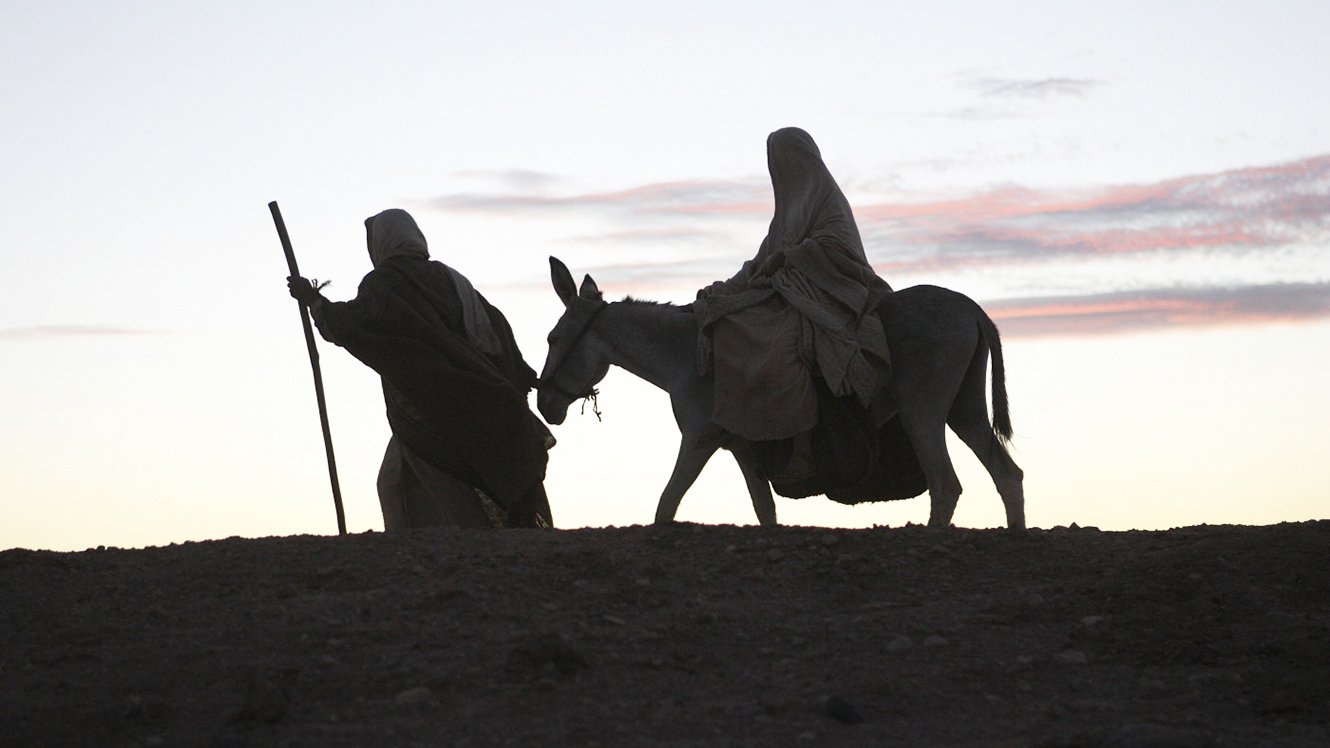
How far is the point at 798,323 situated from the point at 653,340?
1.07 m

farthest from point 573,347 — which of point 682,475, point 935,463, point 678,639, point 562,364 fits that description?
point 678,639

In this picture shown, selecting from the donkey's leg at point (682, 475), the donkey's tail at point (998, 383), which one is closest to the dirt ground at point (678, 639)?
the donkey's leg at point (682, 475)

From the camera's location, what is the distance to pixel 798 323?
11.4 metres

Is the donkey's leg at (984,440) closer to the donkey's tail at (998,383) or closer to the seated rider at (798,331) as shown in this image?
the donkey's tail at (998,383)

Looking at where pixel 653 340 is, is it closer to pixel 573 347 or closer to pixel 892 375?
pixel 573 347

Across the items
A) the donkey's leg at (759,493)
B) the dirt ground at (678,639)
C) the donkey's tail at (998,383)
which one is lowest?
the dirt ground at (678,639)

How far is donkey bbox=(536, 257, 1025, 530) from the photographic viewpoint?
37.5ft

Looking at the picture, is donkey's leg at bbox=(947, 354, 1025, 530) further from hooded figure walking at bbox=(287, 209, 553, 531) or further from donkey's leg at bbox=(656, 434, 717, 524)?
hooded figure walking at bbox=(287, 209, 553, 531)

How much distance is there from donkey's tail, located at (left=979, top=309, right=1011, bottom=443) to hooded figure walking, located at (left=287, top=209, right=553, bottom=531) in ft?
9.65

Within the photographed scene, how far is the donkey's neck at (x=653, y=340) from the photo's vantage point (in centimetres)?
1192

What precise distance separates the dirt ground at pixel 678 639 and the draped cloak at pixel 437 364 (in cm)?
163

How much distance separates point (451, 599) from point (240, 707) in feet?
5.25

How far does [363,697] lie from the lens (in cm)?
783

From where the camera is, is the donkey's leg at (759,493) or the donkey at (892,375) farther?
the donkey's leg at (759,493)
